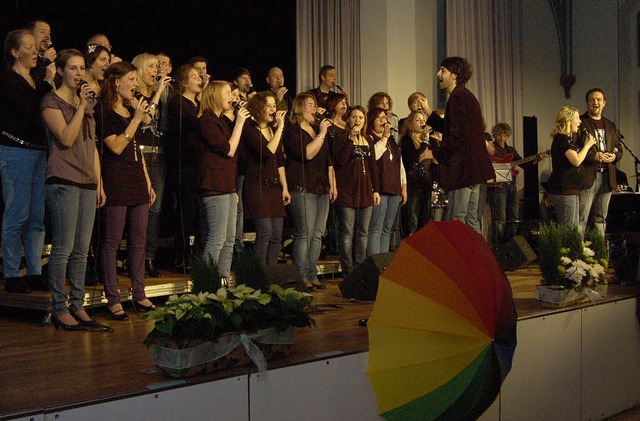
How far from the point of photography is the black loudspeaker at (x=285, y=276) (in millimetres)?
5000

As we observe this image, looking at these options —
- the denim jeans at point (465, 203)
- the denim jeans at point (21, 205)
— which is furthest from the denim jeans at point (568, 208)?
the denim jeans at point (21, 205)

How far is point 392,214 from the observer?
6777 millimetres

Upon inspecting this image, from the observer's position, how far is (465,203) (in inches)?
212

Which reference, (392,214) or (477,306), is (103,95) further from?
(477,306)

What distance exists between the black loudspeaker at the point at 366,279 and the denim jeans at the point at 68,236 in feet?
6.25

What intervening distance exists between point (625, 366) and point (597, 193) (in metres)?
2.60

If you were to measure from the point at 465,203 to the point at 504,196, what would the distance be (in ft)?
14.8

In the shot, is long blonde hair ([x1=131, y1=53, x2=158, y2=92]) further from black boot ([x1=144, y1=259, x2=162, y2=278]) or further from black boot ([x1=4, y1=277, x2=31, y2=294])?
black boot ([x1=4, y1=277, x2=31, y2=294])

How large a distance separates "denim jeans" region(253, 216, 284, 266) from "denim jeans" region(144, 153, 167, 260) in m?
0.71

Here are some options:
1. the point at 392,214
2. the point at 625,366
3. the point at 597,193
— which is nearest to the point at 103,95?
the point at 392,214

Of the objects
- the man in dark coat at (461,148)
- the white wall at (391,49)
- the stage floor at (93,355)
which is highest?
the white wall at (391,49)

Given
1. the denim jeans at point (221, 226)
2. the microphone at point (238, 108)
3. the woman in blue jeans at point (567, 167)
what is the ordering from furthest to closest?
the woman in blue jeans at point (567, 167) → the microphone at point (238, 108) → the denim jeans at point (221, 226)

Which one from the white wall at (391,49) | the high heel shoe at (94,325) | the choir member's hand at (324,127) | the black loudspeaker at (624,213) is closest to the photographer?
the high heel shoe at (94,325)

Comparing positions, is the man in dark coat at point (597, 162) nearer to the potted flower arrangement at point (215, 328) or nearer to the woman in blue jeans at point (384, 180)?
the woman in blue jeans at point (384, 180)
